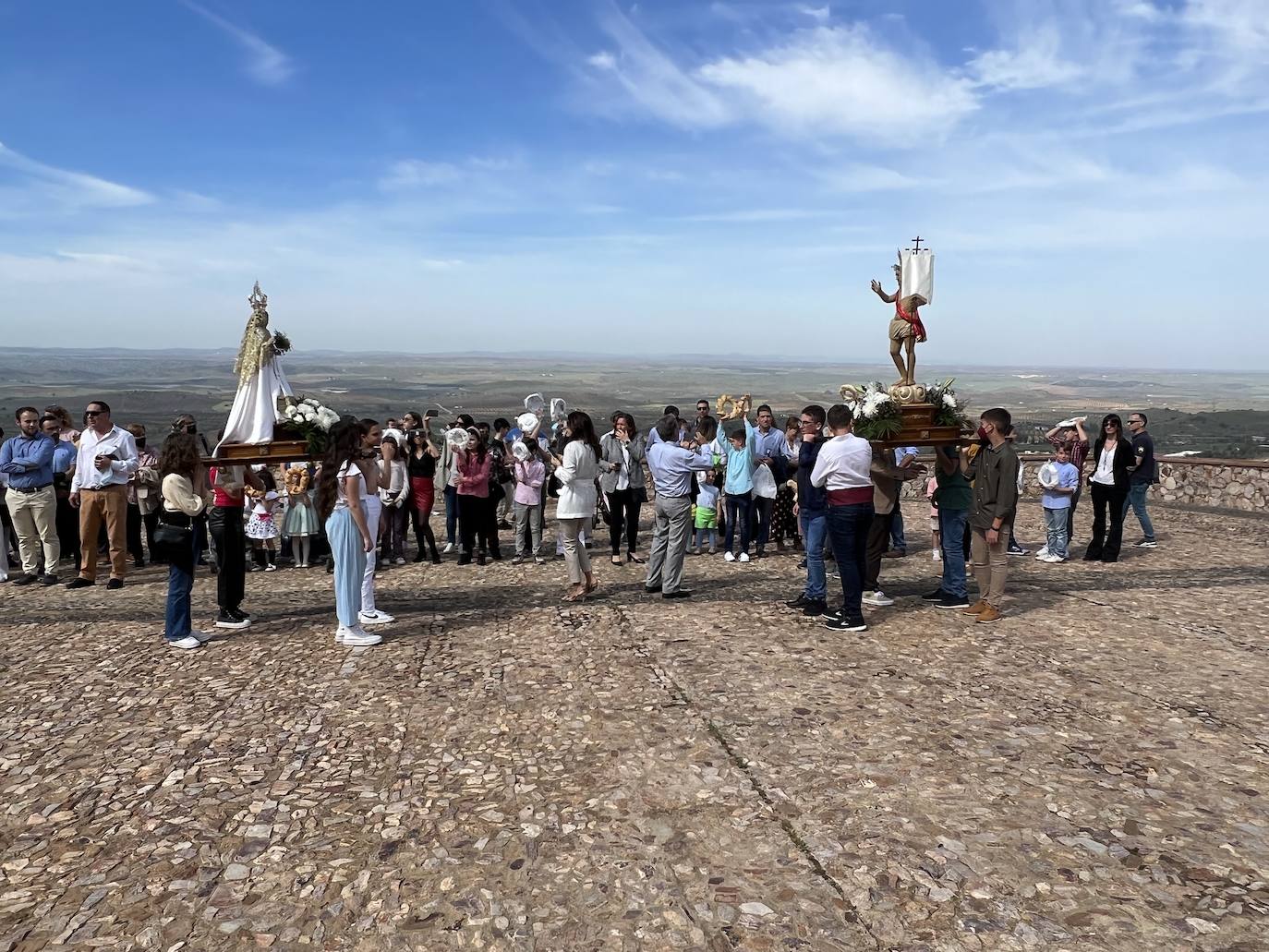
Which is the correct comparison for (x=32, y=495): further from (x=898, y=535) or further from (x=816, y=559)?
(x=898, y=535)

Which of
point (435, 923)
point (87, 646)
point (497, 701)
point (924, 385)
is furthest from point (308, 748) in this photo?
point (924, 385)

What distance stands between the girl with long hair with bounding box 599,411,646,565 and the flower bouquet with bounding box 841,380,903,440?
318cm

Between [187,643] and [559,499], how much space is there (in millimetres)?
4128

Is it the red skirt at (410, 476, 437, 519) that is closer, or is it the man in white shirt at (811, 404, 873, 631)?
the man in white shirt at (811, 404, 873, 631)

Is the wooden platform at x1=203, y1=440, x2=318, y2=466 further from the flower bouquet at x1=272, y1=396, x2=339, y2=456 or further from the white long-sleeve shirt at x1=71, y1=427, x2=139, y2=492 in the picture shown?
the white long-sleeve shirt at x1=71, y1=427, x2=139, y2=492

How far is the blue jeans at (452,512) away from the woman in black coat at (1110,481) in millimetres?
8768

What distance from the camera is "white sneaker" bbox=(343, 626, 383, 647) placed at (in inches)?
293

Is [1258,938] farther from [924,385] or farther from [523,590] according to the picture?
[523,590]

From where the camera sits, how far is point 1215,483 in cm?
1656

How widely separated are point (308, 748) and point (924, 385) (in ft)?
22.5

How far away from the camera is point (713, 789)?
4.74m

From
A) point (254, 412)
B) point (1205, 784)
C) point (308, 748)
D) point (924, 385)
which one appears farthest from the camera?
point (924, 385)

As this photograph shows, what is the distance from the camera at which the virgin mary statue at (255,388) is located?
27.1 ft

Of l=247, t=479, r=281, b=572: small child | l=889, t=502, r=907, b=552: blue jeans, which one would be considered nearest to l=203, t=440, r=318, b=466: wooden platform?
l=247, t=479, r=281, b=572: small child
